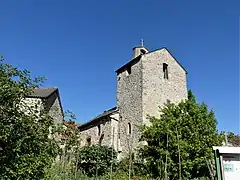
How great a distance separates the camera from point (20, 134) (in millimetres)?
5871

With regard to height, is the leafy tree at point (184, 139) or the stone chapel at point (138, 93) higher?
the stone chapel at point (138, 93)

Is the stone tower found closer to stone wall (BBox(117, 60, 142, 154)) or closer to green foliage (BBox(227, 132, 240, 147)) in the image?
stone wall (BBox(117, 60, 142, 154))

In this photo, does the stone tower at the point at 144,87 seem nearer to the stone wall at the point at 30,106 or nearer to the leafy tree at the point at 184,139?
the leafy tree at the point at 184,139

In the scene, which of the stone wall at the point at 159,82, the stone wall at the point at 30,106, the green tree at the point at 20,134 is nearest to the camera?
the green tree at the point at 20,134

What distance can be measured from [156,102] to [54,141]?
41.7 feet

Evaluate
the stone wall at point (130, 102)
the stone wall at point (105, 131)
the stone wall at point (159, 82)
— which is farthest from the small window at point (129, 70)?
the stone wall at point (105, 131)

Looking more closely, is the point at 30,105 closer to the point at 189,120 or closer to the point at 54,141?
the point at 54,141

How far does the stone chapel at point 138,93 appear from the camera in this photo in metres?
18.3

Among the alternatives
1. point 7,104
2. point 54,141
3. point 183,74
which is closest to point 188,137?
point 183,74

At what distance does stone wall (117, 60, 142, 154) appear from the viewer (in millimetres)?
18094

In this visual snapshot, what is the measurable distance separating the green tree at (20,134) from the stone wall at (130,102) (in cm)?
1174

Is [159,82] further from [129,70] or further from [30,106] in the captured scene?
[30,106]

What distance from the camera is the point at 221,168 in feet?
9.84

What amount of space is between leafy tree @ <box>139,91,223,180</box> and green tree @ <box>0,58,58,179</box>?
27.7 ft
